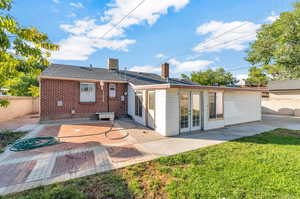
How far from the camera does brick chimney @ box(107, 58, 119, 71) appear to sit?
1335cm

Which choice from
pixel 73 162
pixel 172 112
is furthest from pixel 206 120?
pixel 73 162

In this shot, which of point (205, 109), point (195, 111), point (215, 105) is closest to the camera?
point (195, 111)

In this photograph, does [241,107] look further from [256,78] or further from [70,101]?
[256,78]

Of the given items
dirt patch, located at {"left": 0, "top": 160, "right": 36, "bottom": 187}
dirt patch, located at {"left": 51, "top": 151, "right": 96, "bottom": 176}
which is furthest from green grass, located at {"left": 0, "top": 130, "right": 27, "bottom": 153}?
dirt patch, located at {"left": 51, "top": 151, "right": 96, "bottom": 176}

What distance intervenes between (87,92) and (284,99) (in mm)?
19639

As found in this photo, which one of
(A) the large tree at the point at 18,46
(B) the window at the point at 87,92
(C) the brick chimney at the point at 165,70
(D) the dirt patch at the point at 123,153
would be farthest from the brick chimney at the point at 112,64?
(D) the dirt patch at the point at 123,153

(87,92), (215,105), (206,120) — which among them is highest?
(87,92)

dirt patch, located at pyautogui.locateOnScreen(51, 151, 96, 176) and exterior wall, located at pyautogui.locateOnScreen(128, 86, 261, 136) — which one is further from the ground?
exterior wall, located at pyautogui.locateOnScreen(128, 86, 261, 136)

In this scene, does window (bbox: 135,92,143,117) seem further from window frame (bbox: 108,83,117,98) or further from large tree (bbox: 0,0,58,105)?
large tree (bbox: 0,0,58,105)

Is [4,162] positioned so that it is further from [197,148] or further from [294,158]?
[294,158]

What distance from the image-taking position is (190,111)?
22.5ft

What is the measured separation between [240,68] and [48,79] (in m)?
26.7

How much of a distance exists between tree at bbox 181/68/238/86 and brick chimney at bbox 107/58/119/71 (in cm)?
2037

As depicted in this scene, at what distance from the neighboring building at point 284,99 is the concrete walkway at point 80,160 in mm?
13507
